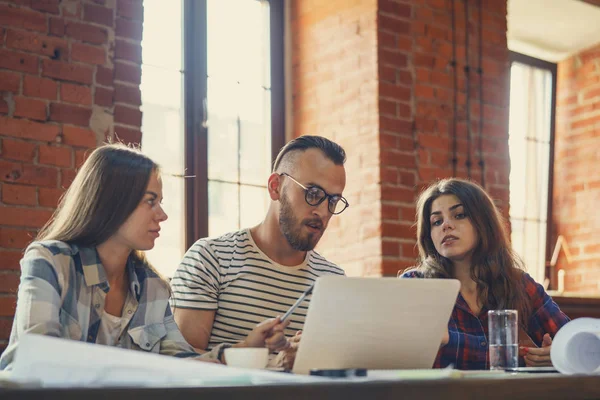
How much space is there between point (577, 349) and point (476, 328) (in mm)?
1025

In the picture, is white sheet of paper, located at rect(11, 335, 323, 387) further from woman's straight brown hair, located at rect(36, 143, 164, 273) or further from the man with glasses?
the man with glasses

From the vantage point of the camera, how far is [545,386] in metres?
1.13

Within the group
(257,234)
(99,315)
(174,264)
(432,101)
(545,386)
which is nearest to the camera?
(545,386)

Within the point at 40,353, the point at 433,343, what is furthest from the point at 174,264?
the point at 40,353

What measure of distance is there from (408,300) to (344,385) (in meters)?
0.51

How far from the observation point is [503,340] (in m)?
1.78

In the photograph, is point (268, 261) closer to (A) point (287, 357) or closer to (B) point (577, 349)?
(A) point (287, 357)

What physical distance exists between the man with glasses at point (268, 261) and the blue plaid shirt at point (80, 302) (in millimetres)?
201

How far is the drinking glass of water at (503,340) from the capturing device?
1.77m

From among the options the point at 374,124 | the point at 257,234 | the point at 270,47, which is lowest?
the point at 257,234

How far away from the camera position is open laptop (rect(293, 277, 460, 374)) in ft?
4.44

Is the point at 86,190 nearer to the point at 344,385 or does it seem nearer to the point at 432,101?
the point at 344,385

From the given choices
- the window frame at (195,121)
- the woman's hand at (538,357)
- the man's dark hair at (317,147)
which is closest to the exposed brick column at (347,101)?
the window frame at (195,121)

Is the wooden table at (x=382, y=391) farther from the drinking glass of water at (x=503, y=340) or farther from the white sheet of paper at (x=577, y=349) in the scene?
the drinking glass of water at (x=503, y=340)
